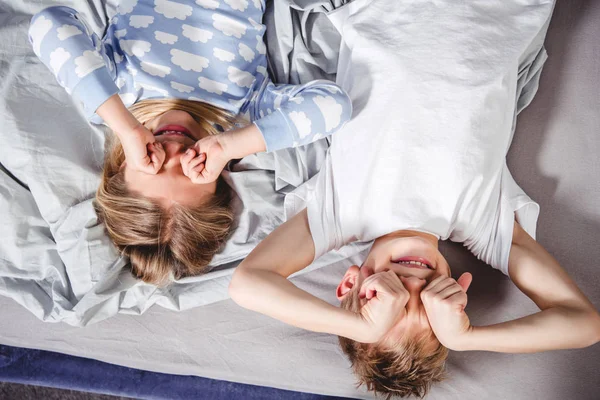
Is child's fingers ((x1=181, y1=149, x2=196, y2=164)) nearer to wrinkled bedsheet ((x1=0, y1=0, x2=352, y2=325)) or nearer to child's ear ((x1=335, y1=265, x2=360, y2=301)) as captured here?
wrinkled bedsheet ((x1=0, y1=0, x2=352, y2=325))

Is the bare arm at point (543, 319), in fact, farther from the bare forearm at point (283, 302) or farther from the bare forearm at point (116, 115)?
the bare forearm at point (116, 115)

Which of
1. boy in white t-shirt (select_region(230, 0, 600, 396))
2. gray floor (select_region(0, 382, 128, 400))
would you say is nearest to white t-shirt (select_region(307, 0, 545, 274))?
boy in white t-shirt (select_region(230, 0, 600, 396))

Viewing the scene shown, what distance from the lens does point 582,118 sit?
3.87ft

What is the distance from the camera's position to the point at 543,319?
3.20 ft

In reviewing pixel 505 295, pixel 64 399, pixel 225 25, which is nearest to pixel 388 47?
pixel 225 25

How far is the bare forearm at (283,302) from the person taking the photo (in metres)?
0.94

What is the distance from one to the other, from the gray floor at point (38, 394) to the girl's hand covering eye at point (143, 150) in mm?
717

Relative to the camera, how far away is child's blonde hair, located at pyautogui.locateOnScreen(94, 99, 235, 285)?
104cm

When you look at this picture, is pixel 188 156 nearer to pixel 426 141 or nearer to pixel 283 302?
pixel 283 302

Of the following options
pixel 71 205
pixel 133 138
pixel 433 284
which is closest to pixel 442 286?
pixel 433 284

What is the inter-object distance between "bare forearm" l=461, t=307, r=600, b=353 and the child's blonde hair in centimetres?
53

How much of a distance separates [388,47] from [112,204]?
2.00ft

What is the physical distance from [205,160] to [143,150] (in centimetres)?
11

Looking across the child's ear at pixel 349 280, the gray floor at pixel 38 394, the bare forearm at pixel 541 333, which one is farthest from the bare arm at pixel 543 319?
the gray floor at pixel 38 394
